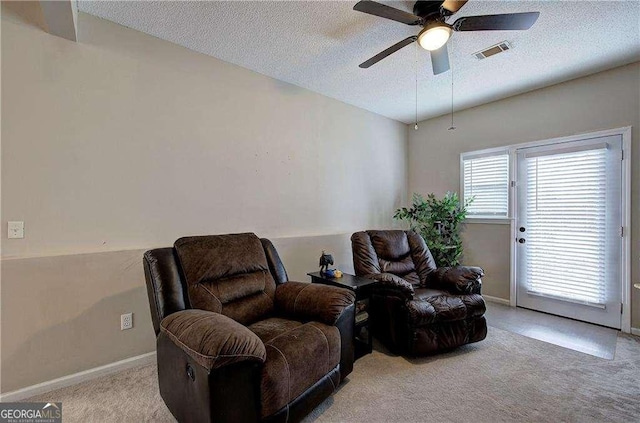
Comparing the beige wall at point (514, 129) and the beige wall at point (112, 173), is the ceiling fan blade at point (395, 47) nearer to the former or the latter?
the beige wall at point (112, 173)

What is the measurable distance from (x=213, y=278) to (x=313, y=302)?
70cm

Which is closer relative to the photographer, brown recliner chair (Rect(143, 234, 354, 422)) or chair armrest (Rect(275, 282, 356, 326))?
brown recliner chair (Rect(143, 234, 354, 422))

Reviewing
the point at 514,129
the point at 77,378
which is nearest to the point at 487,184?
the point at 514,129

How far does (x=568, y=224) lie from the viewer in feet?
11.0

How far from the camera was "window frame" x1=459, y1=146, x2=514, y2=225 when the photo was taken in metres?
3.82

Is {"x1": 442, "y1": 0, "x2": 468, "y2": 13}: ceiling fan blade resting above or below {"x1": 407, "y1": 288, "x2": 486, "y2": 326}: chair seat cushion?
above

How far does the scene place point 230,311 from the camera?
78.2 inches

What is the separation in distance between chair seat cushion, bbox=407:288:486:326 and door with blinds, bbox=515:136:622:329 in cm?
156

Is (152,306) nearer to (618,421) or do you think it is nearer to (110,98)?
(110,98)

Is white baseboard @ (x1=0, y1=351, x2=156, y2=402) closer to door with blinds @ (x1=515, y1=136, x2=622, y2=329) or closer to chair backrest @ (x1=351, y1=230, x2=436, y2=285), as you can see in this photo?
chair backrest @ (x1=351, y1=230, x2=436, y2=285)

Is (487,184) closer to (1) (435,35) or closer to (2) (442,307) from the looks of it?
(2) (442,307)

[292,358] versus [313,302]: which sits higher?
[313,302]

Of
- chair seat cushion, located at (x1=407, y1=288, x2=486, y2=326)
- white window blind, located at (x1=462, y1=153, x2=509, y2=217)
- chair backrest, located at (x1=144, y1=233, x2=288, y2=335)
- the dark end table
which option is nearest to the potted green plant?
white window blind, located at (x1=462, y1=153, x2=509, y2=217)

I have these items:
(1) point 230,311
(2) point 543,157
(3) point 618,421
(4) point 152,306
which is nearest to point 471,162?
(2) point 543,157
